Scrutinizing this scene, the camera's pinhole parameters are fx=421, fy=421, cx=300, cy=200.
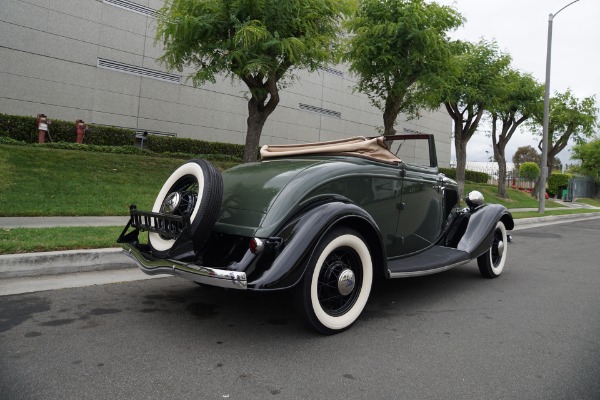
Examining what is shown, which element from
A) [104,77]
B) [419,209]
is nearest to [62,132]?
[104,77]

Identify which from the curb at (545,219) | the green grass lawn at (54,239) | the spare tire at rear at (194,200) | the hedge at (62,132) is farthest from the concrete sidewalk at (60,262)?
the curb at (545,219)

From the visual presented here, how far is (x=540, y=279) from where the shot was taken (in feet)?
17.3

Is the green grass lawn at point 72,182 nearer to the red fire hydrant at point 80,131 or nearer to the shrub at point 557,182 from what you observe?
the red fire hydrant at point 80,131

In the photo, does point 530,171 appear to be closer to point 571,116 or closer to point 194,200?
point 571,116

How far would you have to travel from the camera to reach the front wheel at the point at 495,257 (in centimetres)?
500

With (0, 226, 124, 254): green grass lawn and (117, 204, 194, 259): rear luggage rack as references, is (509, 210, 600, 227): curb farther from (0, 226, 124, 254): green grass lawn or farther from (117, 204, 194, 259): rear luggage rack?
(117, 204, 194, 259): rear luggage rack

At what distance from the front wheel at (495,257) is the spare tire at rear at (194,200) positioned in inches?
135

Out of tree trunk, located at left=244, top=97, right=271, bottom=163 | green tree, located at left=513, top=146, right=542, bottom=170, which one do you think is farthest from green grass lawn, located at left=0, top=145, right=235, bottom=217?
green tree, located at left=513, top=146, right=542, bottom=170

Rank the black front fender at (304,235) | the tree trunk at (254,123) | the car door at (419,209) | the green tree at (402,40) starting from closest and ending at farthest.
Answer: the black front fender at (304,235)
the car door at (419,209)
the green tree at (402,40)
the tree trunk at (254,123)

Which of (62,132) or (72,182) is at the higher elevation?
(62,132)

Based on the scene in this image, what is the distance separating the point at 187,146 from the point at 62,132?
13.8ft

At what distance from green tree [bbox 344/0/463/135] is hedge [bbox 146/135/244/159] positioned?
6.90 m

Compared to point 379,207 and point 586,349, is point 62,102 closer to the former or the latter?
point 379,207

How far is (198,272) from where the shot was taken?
2.65 meters
